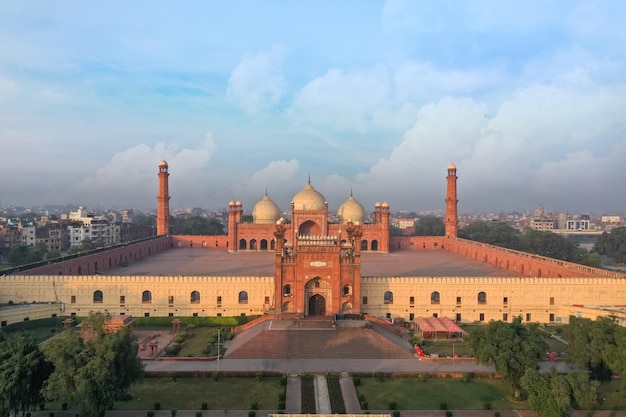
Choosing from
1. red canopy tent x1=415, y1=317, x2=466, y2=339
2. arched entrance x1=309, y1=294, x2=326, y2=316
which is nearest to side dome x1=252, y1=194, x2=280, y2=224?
arched entrance x1=309, y1=294, x2=326, y2=316

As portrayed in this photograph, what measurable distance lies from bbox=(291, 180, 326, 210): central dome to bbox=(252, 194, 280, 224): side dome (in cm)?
557

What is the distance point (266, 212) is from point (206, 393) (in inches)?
1816

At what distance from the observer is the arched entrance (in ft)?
103

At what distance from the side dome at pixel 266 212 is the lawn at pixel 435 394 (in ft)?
147

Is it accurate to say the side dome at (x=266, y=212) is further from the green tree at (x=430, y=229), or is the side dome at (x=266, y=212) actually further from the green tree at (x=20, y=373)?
the green tree at (x=20, y=373)

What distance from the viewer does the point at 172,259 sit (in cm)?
5450

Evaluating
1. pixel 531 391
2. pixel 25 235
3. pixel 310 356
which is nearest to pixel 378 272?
pixel 310 356

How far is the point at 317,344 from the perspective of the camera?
26.4m

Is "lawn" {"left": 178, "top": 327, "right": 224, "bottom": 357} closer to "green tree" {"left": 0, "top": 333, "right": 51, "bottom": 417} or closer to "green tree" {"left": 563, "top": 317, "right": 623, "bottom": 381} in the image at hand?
"green tree" {"left": 0, "top": 333, "right": 51, "bottom": 417}

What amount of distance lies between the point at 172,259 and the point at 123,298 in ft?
67.9

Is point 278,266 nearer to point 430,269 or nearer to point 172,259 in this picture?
point 430,269

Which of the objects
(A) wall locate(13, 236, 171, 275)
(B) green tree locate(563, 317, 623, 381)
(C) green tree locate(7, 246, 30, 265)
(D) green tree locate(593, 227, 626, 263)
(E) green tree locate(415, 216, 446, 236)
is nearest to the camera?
(B) green tree locate(563, 317, 623, 381)

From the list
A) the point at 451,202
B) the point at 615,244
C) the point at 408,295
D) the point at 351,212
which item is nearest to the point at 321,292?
the point at 408,295

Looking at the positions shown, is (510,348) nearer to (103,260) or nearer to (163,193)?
(103,260)
